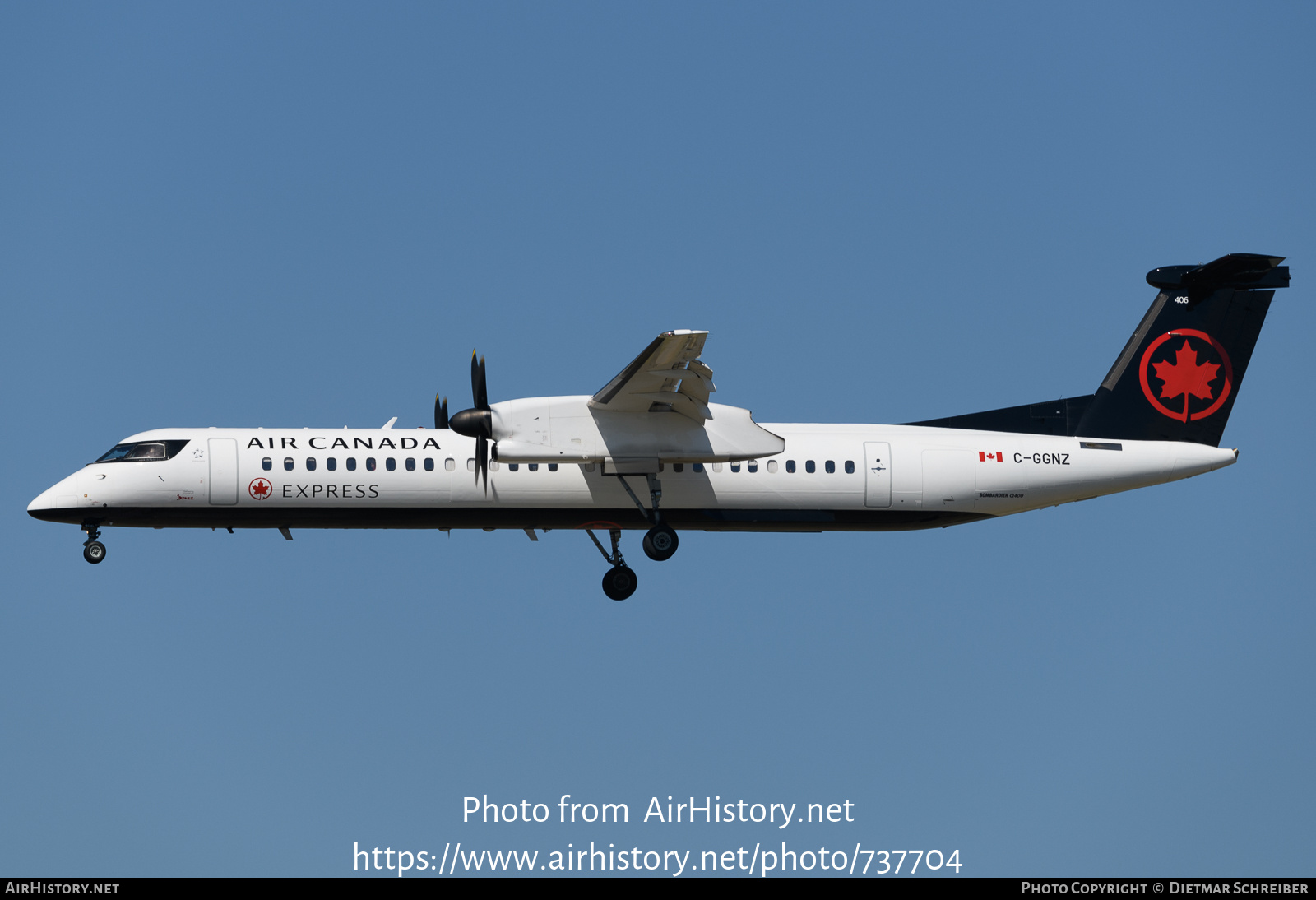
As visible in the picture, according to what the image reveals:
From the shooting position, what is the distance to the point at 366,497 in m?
26.9

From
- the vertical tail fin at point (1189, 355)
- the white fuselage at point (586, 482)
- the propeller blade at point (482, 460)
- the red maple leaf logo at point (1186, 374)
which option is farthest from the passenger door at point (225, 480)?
the red maple leaf logo at point (1186, 374)

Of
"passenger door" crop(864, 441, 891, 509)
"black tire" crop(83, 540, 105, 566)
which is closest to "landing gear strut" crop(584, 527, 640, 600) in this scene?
"passenger door" crop(864, 441, 891, 509)

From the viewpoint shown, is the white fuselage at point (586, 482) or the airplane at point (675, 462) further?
the white fuselage at point (586, 482)

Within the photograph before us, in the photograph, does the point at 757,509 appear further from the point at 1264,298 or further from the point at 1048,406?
the point at 1264,298

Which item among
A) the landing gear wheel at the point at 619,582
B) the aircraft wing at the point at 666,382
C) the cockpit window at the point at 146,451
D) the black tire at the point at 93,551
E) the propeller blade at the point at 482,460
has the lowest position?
the landing gear wheel at the point at 619,582

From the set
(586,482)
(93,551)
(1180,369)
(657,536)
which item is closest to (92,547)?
(93,551)

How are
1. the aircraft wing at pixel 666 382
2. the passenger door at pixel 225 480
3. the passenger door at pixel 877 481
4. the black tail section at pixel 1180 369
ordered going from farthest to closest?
the black tail section at pixel 1180 369 < the passenger door at pixel 877 481 < the passenger door at pixel 225 480 < the aircraft wing at pixel 666 382

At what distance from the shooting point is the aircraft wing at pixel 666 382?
80.9 ft

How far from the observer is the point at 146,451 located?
27359 mm

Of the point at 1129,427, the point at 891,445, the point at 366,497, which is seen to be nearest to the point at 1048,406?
the point at 1129,427

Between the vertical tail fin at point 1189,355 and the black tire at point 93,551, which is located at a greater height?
the vertical tail fin at point 1189,355

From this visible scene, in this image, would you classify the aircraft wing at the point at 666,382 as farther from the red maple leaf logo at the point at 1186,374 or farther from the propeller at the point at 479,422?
the red maple leaf logo at the point at 1186,374

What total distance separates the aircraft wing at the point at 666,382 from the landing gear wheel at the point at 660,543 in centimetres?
220

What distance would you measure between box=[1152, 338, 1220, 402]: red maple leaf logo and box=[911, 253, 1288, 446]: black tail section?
Result: 16 millimetres
